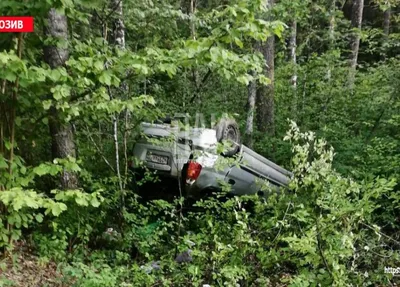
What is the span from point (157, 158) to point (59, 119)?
1502 millimetres

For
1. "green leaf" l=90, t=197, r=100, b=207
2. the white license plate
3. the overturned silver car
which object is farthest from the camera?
the white license plate

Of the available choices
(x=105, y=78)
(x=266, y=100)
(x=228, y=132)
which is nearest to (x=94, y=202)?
(x=105, y=78)

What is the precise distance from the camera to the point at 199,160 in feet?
17.0

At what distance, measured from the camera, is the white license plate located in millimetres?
5418

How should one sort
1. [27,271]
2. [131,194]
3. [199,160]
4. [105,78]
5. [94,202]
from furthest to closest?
[131,194], [199,160], [27,271], [94,202], [105,78]

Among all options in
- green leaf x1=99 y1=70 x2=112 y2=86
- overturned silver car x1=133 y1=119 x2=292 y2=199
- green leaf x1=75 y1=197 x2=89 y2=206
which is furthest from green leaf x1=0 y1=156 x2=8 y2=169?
overturned silver car x1=133 y1=119 x2=292 y2=199

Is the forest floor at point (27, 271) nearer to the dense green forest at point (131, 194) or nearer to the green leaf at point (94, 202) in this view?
the dense green forest at point (131, 194)

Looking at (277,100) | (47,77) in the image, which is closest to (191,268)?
(47,77)

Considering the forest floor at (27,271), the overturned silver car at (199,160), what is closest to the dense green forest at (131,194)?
the forest floor at (27,271)

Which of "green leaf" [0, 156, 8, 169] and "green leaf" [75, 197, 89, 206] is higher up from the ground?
"green leaf" [0, 156, 8, 169]

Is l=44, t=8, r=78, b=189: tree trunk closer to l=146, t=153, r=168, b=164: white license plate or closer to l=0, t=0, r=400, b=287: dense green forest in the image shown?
l=0, t=0, r=400, b=287: dense green forest

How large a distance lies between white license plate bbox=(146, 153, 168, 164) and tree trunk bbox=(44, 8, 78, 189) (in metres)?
1.00

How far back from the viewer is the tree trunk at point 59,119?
4.25 meters

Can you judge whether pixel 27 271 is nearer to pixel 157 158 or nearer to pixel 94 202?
pixel 94 202
